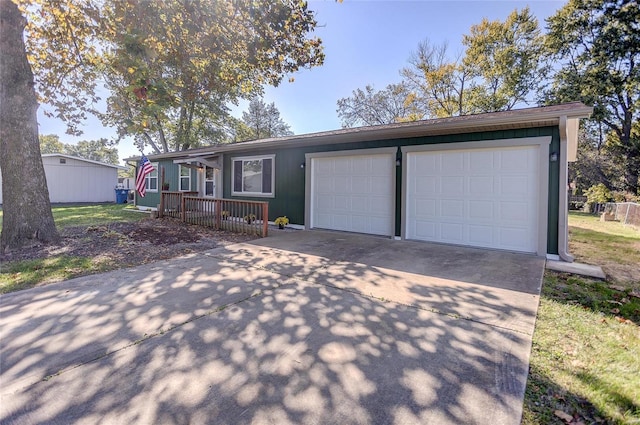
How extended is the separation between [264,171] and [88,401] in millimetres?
8542

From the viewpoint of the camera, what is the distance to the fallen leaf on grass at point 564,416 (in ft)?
5.74

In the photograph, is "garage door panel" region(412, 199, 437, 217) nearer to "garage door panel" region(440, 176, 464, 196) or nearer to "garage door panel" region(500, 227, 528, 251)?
"garage door panel" region(440, 176, 464, 196)

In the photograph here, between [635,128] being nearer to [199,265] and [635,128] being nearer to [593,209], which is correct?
[593,209]

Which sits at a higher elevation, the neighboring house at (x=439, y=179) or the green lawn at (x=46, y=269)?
the neighboring house at (x=439, y=179)

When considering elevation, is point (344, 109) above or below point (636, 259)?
above

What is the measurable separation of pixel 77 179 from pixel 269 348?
23.1 meters

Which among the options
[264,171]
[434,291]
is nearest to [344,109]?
[264,171]

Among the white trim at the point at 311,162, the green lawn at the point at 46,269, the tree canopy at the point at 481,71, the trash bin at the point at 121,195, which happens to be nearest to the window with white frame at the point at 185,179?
the white trim at the point at 311,162

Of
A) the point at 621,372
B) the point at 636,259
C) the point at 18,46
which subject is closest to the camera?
the point at 621,372

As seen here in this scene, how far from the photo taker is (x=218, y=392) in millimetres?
1940

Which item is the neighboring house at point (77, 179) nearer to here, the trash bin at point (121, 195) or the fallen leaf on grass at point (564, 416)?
the trash bin at point (121, 195)

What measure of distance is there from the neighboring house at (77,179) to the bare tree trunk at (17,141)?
15.7 meters

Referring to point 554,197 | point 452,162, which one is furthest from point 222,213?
point 554,197

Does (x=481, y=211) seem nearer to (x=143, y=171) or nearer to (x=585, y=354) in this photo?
(x=585, y=354)
